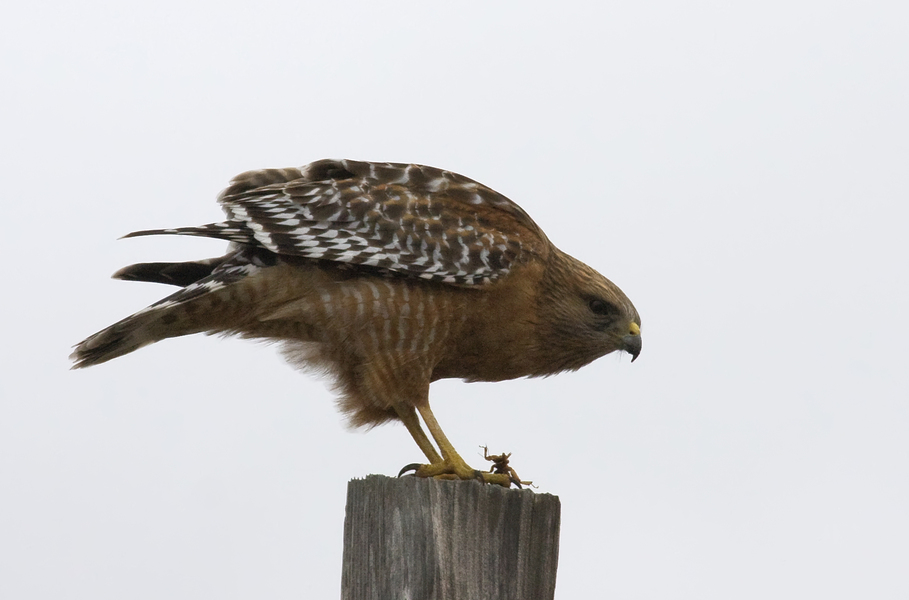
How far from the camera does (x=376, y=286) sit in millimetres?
5172

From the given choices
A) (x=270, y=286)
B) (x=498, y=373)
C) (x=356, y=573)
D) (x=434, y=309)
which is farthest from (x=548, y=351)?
(x=356, y=573)

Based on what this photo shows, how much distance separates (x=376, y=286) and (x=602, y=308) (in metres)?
1.51

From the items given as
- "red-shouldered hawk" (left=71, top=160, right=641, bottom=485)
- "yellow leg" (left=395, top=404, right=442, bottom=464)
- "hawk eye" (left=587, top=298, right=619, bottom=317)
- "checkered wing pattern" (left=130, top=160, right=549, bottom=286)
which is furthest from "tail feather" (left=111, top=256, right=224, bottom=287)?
"hawk eye" (left=587, top=298, right=619, bottom=317)

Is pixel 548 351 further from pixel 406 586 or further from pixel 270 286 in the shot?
pixel 406 586

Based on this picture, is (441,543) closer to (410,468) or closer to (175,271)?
(410,468)

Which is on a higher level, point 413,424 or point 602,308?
point 602,308

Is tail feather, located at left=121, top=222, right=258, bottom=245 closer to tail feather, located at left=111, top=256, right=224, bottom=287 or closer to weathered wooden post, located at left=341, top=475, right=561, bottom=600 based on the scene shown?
tail feather, located at left=111, top=256, right=224, bottom=287

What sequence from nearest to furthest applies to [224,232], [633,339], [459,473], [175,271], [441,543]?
[441,543] → [459,473] → [224,232] → [175,271] → [633,339]

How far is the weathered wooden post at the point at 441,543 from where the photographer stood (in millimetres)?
3404

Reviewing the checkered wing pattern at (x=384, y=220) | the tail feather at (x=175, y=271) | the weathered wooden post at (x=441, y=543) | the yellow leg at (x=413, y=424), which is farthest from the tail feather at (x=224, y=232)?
the weathered wooden post at (x=441, y=543)

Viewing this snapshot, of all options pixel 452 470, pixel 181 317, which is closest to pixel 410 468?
pixel 452 470

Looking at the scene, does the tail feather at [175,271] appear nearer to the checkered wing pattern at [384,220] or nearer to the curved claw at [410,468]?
the checkered wing pattern at [384,220]

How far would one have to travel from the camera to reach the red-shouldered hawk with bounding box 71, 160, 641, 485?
516 centimetres

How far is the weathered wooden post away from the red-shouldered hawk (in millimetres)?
1279
